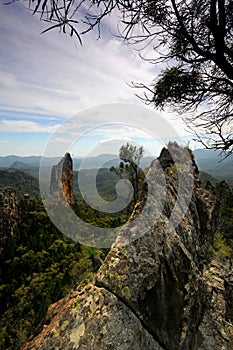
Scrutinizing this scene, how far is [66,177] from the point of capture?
38.8 metres

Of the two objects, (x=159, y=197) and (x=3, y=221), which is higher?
(x=159, y=197)

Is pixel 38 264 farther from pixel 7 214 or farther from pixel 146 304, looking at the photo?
pixel 146 304

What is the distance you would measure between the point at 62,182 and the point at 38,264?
15524mm

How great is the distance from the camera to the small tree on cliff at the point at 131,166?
22.5 meters

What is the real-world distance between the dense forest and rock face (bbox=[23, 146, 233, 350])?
4373mm

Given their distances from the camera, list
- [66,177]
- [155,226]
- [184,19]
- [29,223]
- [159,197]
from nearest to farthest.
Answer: [184,19] → [155,226] → [159,197] → [29,223] → [66,177]

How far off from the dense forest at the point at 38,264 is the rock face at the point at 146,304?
437 cm

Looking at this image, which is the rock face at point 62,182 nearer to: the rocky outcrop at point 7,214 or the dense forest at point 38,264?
the dense forest at point 38,264

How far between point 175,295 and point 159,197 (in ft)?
7.47

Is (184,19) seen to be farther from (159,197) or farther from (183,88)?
(159,197)

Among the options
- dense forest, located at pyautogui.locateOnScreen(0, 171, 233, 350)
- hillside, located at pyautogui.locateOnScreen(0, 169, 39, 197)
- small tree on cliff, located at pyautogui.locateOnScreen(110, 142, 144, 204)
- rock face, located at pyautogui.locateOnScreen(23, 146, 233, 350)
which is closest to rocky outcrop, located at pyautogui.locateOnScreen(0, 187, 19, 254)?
dense forest, located at pyautogui.locateOnScreen(0, 171, 233, 350)

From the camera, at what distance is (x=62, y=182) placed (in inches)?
1501

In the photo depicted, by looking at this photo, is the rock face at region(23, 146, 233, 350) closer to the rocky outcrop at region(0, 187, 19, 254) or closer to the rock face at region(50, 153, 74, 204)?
the rocky outcrop at region(0, 187, 19, 254)

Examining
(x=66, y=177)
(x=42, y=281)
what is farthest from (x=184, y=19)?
(x=66, y=177)
